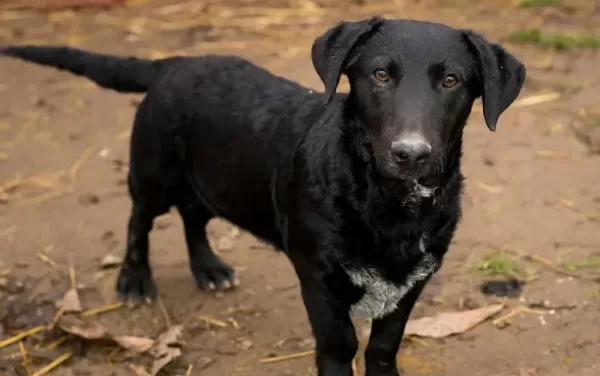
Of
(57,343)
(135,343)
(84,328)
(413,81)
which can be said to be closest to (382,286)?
(413,81)

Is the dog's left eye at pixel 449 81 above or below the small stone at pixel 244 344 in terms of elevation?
above

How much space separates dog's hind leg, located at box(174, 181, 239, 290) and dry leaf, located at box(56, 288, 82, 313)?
0.66 metres

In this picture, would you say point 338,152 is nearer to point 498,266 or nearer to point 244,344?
point 244,344

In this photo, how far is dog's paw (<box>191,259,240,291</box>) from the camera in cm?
503

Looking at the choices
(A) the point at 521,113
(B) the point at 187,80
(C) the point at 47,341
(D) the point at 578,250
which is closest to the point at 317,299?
(B) the point at 187,80

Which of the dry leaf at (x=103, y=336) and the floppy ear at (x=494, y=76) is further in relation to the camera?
the dry leaf at (x=103, y=336)

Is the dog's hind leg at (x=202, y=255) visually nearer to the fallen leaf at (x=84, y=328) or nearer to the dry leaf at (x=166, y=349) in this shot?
the dry leaf at (x=166, y=349)

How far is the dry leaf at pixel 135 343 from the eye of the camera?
4.51 metres

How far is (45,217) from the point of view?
576 cm

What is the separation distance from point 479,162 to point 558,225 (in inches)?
37.1

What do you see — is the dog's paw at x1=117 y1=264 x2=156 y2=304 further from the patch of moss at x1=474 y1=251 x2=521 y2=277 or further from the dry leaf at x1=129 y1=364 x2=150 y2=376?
the patch of moss at x1=474 y1=251 x2=521 y2=277

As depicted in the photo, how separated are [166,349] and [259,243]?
1201 mm

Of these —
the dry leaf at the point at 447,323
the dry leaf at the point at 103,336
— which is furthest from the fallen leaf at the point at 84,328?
the dry leaf at the point at 447,323

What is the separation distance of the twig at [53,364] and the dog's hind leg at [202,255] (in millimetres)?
887
